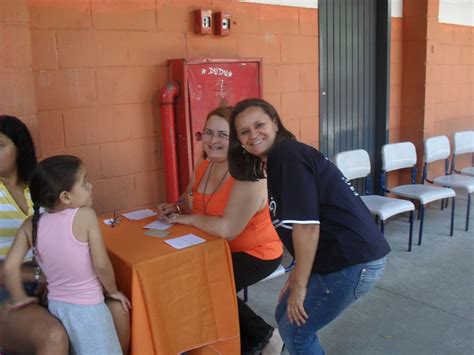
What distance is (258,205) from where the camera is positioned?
217cm

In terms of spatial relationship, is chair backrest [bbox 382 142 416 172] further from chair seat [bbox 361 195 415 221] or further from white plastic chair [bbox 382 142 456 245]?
chair seat [bbox 361 195 415 221]

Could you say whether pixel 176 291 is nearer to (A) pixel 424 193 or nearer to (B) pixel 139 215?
(B) pixel 139 215

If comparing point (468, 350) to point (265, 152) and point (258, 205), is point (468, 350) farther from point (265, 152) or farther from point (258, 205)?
point (265, 152)

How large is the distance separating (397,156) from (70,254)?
11.3ft

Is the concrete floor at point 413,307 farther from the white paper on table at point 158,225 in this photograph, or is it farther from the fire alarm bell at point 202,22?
the fire alarm bell at point 202,22

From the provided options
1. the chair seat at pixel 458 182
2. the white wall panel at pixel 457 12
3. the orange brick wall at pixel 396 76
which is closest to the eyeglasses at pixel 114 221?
the chair seat at pixel 458 182

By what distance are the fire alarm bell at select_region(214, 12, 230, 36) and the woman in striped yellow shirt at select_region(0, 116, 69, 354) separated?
5.09ft

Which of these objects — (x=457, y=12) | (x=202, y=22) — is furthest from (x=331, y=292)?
(x=457, y=12)

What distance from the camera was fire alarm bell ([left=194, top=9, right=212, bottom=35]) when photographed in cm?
312

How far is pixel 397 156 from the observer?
444 centimetres

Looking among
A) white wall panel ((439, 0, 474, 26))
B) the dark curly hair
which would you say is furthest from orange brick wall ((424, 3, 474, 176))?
the dark curly hair

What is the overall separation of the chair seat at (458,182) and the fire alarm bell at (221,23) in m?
2.56

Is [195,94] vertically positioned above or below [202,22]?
below

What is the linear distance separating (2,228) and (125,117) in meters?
1.13
